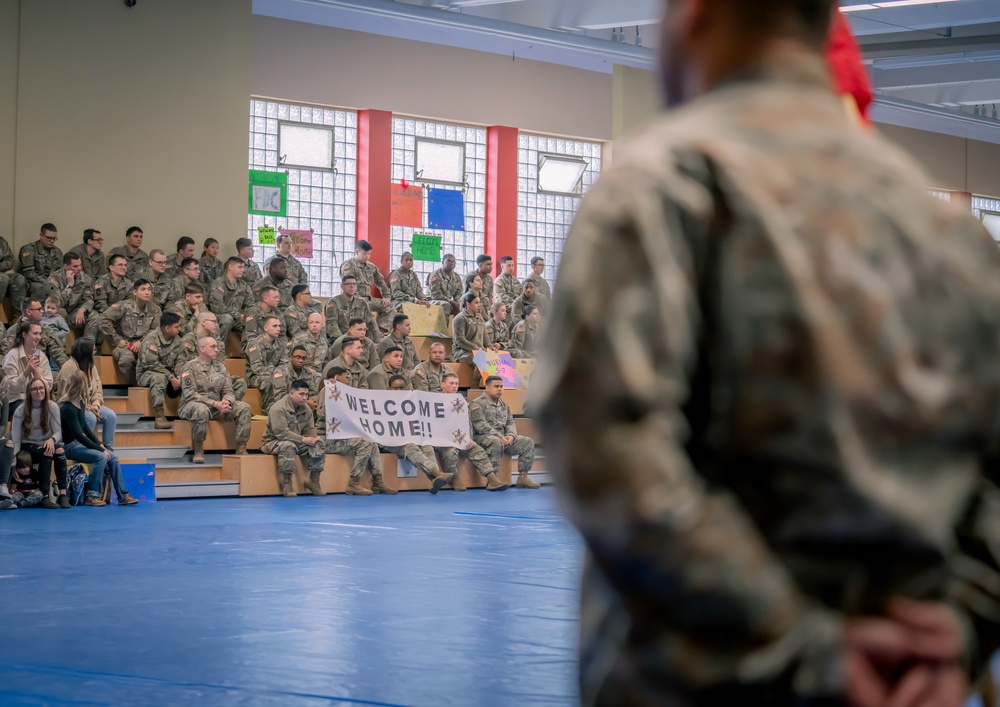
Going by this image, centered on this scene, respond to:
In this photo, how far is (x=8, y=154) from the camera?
16.7 m

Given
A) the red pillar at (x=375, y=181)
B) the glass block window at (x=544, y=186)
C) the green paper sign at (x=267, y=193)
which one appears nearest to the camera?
the green paper sign at (x=267, y=193)

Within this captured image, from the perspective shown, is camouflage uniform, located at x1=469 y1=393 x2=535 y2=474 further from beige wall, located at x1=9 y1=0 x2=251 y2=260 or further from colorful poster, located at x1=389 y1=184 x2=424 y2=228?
colorful poster, located at x1=389 y1=184 x2=424 y2=228

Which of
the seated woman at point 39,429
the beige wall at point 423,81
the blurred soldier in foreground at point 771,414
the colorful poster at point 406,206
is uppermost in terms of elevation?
the beige wall at point 423,81

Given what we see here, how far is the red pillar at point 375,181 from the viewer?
20047 millimetres

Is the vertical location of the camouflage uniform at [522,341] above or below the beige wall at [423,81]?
below

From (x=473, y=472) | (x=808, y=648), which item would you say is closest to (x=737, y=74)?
(x=808, y=648)

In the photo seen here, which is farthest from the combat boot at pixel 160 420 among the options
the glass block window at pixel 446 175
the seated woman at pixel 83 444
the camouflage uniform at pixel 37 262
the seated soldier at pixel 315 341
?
the glass block window at pixel 446 175

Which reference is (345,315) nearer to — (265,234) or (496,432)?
(265,234)

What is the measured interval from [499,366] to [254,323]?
11.9 feet

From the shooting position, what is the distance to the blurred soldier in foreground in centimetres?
107

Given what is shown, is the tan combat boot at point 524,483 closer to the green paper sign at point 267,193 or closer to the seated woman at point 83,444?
the seated woman at point 83,444

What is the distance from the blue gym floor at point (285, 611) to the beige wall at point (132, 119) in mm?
7174

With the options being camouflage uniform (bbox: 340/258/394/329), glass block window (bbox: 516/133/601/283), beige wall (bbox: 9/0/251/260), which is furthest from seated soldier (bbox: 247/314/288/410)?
glass block window (bbox: 516/133/601/283)

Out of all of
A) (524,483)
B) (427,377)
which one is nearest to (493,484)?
(524,483)
